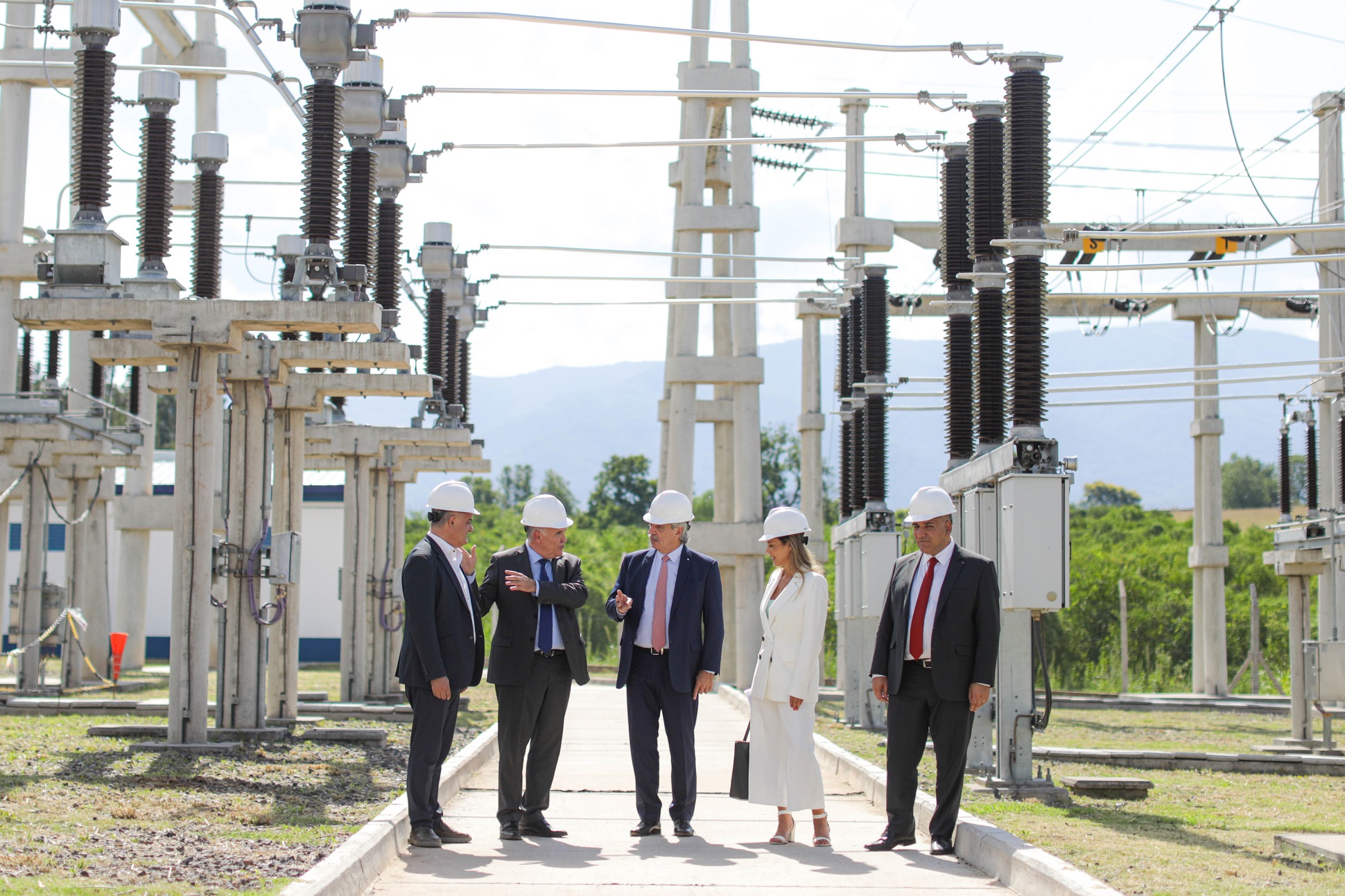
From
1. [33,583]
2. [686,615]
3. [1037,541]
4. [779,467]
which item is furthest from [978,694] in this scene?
[779,467]

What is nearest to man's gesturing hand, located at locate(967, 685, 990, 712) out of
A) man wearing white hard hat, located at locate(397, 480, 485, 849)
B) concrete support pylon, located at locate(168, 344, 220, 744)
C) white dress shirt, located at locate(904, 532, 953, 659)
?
white dress shirt, located at locate(904, 532, 953, 659)

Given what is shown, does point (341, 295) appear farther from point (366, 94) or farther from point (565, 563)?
point (565, 563)

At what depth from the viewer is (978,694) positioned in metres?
9.48

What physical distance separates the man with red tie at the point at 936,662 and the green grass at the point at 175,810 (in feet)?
11.0

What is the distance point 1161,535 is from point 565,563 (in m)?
60.3

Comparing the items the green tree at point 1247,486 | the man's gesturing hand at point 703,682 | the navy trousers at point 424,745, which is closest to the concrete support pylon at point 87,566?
the navy trousers at point 424,745

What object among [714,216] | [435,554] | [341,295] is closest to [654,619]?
[435,554]

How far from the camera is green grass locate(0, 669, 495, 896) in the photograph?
8.06 m

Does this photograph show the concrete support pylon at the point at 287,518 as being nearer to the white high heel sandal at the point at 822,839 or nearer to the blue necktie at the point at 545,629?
the blue necktie at the point at 545,629

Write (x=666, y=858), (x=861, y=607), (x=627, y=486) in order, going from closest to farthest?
(x=666, y=858)
(x=861, y=607)
(x=627, y=486)

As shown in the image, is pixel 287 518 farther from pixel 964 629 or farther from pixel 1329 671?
pixel 1329 671

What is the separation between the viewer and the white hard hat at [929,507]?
32.1 feet

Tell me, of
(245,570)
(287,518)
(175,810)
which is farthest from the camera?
(287,518)

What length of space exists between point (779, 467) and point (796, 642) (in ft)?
306
